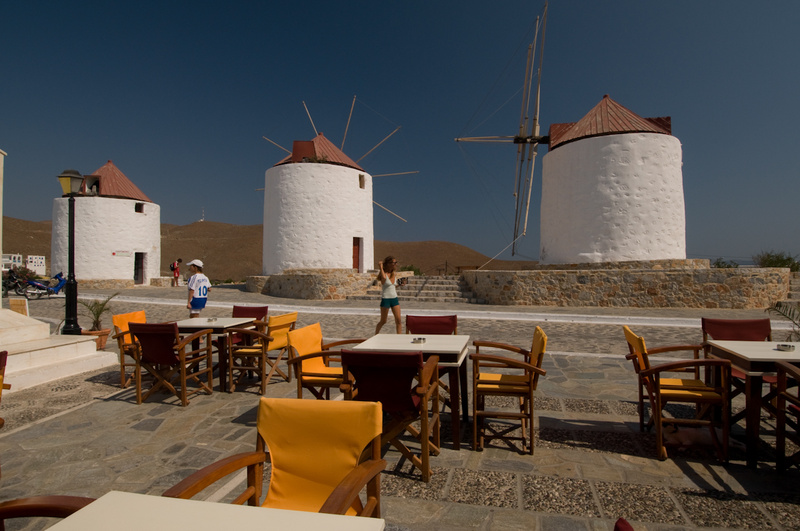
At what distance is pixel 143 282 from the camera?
73.2ft

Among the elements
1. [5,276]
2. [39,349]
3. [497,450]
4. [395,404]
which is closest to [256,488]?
[395,404]

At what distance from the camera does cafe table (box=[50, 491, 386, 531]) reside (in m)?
1.28

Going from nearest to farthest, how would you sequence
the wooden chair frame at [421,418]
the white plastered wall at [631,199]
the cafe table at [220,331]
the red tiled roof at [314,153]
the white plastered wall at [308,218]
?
the wooden chair frame at [421,418]
the cafe table at [220,331]
the white plastered wall at [631,199]
the white plastered wall at [308,218]
the red tiled roof at [314,153]

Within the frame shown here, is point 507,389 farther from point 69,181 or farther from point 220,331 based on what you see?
point 69,181

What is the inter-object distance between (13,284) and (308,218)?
10433 millimetres

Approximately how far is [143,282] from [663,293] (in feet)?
73.3

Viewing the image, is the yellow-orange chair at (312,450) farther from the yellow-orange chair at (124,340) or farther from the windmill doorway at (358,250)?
the windmill doorway at (358,250)

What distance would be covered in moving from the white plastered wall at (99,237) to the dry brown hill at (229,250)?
64.0 ft

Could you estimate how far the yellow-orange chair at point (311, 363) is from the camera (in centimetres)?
363

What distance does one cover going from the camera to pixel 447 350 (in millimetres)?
3457

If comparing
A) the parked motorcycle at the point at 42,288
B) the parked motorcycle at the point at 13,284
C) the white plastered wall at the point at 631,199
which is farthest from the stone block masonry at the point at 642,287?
the parked motorcycle at the point at 13,284

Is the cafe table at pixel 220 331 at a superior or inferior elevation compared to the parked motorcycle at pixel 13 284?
inferior

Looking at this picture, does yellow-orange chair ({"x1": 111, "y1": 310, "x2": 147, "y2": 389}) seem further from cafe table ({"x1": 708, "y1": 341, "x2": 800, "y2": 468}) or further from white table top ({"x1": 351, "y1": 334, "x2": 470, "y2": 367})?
cafe table ({"x1": 708, "y1": 341, "x2": 800, "y2": 468})

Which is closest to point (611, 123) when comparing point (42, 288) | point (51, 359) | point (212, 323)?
point (212, 323)
